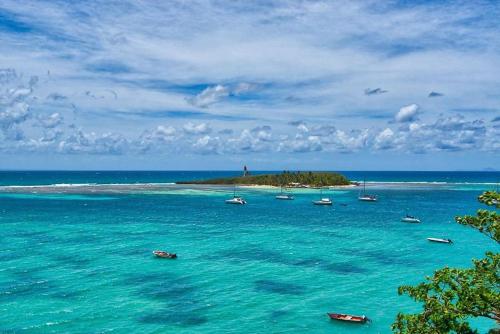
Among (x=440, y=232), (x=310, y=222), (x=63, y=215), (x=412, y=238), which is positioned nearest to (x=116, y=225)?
(x=63, y=215)

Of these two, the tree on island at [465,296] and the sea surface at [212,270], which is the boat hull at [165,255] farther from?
the tree on island at [465,296]

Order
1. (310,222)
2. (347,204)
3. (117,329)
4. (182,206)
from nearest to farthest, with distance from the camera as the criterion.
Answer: (117,329)
(310,222)
(182,206)
(347,204)

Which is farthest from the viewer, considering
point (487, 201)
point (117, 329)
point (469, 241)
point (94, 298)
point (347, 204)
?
point (347, 204)

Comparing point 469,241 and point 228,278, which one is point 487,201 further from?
point 469,241

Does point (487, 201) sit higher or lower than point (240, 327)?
higher

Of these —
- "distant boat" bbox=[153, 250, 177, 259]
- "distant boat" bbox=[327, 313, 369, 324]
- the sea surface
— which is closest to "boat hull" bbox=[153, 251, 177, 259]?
"distant boat" bbox=[153, 250, 177, 259]

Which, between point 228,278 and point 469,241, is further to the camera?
point 469,241

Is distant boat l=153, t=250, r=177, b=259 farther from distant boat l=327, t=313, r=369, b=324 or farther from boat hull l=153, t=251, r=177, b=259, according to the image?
distant boat l=327, t=313, r=369, b=324
